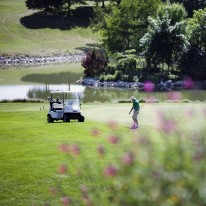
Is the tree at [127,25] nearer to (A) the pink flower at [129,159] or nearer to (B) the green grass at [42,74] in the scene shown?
(B) the green grass at [42,74]

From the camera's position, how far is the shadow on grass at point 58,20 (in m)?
117

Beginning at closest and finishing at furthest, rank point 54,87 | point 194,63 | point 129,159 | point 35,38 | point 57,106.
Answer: point 129,159, point 57,106, point 194,63, point 54,87, point 35,38

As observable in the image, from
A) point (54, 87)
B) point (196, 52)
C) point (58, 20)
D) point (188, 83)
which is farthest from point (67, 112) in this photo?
point (58, 20)

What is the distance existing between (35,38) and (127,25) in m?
44.1

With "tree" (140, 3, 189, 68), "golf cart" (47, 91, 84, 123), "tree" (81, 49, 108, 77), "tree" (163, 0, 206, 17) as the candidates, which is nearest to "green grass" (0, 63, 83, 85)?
"tree" (81, 49, 108, 77)

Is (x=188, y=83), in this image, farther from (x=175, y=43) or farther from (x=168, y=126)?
(x=168, y=126)

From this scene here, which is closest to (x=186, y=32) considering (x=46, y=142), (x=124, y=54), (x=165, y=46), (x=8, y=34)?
(x=165, y=46)

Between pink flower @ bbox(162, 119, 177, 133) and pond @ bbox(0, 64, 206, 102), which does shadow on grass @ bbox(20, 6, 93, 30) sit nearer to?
pond @ bbox(0, 64, 206, 102)

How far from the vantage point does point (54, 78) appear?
227ft

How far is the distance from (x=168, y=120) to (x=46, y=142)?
11.7 m

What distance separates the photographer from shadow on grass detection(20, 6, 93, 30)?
117 m

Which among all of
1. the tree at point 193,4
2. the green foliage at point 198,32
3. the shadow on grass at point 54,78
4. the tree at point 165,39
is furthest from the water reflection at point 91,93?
the tree at point 193,4

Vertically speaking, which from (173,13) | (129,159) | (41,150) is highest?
(173,13)

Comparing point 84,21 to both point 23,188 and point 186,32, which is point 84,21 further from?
point 23,188
